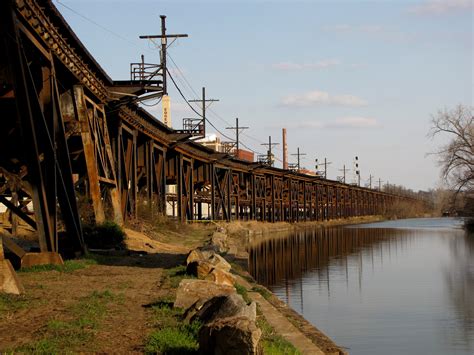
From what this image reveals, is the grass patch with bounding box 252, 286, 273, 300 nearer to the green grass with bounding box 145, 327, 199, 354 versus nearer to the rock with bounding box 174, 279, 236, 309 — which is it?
the rock with bounding box 174, 279, 236, 309

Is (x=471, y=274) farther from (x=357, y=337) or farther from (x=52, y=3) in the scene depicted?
(x=52, y=3)

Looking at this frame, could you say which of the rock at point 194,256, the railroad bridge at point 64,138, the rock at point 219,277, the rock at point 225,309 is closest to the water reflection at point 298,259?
the railroad bridge at point 64,138

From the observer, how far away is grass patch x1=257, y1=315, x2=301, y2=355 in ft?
24.7

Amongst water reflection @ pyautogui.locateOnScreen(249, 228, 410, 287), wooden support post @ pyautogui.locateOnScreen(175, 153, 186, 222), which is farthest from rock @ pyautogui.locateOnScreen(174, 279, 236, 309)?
wooden support post @ pyautogui.locateOnScreen(175, 153, 186, 222)

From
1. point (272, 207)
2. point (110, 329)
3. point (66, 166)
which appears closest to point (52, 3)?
point (66, 166)

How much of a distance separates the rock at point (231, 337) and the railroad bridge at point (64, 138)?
508 centimetres

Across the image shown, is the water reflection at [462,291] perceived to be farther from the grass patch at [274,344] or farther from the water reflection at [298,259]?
the grass patch at [274,344]

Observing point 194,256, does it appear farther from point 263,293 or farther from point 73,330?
point 73,330

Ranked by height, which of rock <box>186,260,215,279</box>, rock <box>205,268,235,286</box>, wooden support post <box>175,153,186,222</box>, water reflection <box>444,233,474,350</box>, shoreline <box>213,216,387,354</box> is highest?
wooden support post <box>175,153,186,222</box>

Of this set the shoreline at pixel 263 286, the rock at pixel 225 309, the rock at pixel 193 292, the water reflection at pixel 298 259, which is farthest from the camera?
the water reflection at pixel 298 259

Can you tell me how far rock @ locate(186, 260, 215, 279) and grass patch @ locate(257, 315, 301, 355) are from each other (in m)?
3.06

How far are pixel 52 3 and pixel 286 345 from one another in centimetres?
1087

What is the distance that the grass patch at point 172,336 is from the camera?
7.04 metres

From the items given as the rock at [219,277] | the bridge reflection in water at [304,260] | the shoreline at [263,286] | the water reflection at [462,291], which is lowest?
the water reflection at [462,291]
